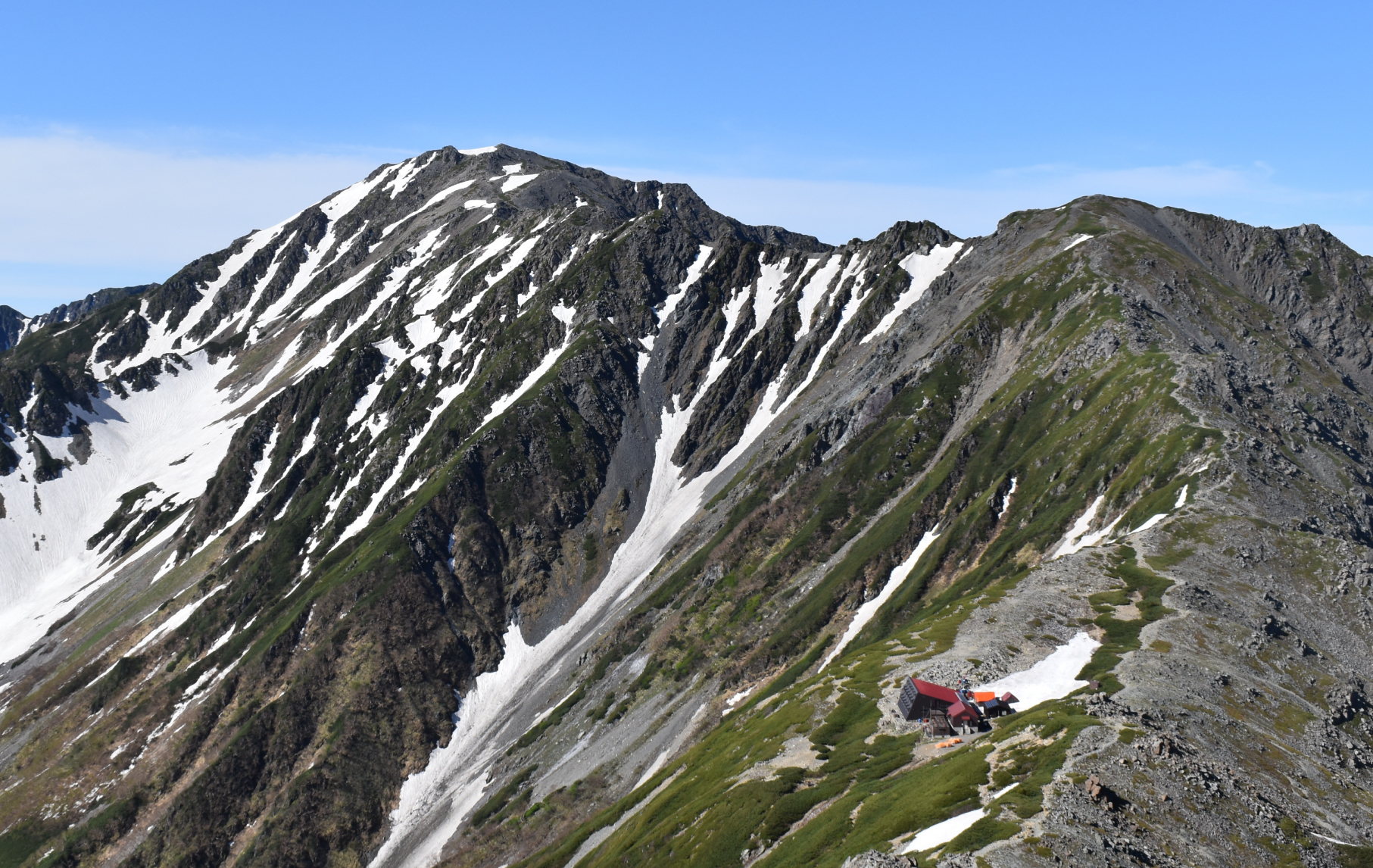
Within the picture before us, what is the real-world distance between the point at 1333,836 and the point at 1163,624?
2754cm

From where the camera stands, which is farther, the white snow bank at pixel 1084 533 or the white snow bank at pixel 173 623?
the white snow bank at pixel 173 623

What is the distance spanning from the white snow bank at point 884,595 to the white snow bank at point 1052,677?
4687 centimetres

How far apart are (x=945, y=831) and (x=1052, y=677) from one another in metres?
28.3

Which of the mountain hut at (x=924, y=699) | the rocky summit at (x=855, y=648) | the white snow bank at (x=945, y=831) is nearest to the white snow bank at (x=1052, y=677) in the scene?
the rocky summit at (x=855, y=648)

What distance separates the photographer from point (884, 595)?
12412 centimetres

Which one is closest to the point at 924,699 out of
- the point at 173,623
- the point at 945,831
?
the point at 945,831

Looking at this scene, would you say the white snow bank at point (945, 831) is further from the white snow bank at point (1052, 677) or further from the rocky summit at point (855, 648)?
the white snow bank at point (1052, 677)

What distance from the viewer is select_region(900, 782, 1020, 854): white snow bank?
3903cm

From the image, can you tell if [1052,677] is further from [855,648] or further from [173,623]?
[173,623]

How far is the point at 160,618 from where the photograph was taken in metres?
192

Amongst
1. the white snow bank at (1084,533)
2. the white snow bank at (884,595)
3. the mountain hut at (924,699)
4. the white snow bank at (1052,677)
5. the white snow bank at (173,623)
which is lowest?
the white snow bank at (884,595)

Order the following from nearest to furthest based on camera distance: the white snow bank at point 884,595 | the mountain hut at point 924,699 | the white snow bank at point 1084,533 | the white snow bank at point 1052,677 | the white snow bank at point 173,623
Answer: the mountain hut at point 924,699 < the white snow bank at point 1052,677 < the white snow bank at point 1084,533 < the white snow bank at point 884,595 < the white snow bank at point 173,623

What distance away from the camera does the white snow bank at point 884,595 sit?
117m

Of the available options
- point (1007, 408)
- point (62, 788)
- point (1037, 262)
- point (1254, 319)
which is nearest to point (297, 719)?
point (62, 788)
